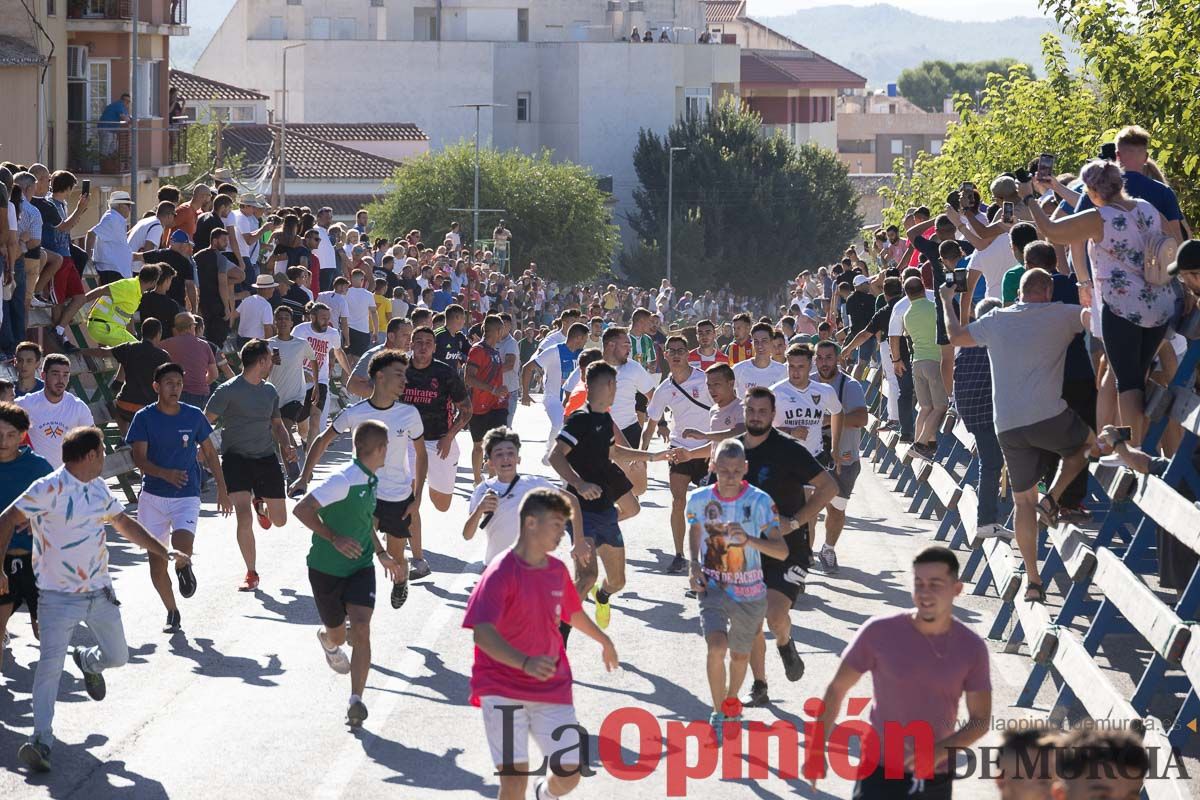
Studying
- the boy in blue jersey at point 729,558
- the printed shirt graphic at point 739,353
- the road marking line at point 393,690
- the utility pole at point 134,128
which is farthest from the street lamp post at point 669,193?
the boy in blue jersey at point 729,558

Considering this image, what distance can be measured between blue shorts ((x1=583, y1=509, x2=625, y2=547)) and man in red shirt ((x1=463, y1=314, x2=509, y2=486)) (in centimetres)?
502

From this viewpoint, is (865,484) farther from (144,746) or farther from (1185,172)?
(144,746)

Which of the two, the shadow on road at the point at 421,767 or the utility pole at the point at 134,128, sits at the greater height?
the utility pole at the point at 134,128

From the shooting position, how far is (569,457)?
12.7 metres

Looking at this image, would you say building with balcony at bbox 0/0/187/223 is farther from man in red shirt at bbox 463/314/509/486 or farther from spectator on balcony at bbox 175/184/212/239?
man in red shirt at bbox 463/314/509/486

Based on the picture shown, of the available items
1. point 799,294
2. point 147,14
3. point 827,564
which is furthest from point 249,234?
point 147,14

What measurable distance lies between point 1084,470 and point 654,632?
131 inches

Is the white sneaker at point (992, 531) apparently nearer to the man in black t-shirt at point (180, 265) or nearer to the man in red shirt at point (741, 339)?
the man in red shirt at point (741, 339)

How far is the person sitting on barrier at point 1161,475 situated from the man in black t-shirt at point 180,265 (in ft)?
40.1

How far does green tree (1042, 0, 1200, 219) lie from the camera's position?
17.0 m

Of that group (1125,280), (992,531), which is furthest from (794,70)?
(1125,280)

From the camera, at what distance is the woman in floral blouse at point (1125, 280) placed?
10.9m

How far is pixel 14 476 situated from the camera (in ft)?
35.9

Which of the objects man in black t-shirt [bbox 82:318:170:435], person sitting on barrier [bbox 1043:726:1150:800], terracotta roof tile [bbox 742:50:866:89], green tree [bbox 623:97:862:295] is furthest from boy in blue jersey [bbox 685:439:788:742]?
terracotta roof tile [bbox 742:50:866:89]
